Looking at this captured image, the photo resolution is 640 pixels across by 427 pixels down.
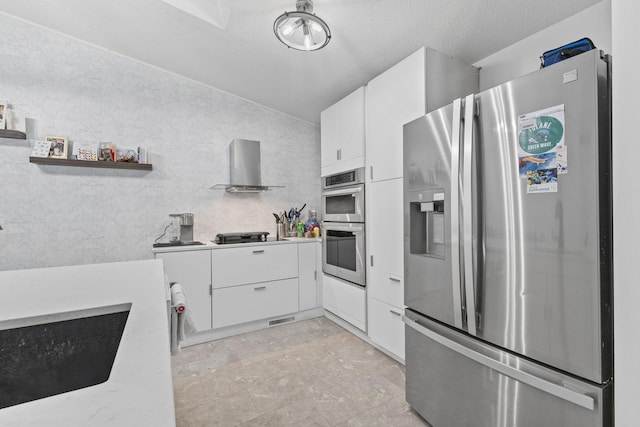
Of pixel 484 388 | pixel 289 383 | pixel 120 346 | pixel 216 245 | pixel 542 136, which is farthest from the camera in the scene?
pixel 216 245

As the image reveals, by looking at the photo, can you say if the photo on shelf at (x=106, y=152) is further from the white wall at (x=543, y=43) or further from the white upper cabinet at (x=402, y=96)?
the white wall at (x=543, y=43)

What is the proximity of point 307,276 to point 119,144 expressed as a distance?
2.25 m

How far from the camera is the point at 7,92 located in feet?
7.91

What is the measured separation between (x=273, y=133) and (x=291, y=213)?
38.6 inches

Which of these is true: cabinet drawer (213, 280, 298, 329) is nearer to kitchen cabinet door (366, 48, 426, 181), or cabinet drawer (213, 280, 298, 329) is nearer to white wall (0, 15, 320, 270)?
white wall (0, 15, 320, 270)

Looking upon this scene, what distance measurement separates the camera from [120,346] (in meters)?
0.67

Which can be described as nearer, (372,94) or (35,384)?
(35,384)

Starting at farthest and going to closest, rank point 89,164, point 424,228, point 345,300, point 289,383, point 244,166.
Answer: point 244,166 < point 345,300 < point 89,164 < point 289,383 < point 424,228

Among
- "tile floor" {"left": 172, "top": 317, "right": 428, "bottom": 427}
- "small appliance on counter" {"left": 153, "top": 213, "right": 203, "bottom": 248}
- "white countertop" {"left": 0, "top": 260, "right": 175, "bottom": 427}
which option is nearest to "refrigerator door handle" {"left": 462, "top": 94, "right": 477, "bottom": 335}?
"tile floor" {"left": 172, "top": 317, "right": 428, "bottom": 427}

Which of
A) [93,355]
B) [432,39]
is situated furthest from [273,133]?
[93,355]

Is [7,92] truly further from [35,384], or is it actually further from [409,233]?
[409,233]

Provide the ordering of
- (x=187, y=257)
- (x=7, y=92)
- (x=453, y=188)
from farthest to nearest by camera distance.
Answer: (x=187, y=257)
(x=7, y=92)
(x=453, y=188)

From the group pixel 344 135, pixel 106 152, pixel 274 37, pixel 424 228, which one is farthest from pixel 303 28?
pixel 106 152

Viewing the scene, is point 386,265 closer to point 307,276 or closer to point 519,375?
point 307,276
